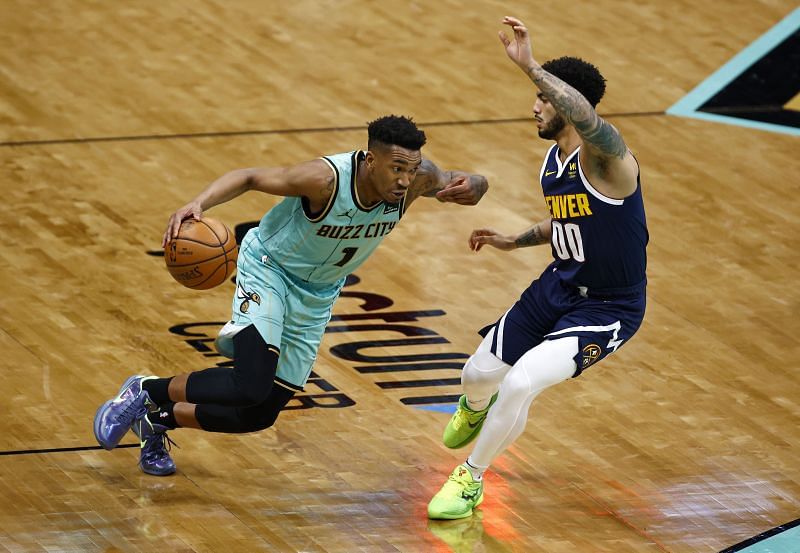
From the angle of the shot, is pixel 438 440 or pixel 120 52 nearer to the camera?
pixel 438 440

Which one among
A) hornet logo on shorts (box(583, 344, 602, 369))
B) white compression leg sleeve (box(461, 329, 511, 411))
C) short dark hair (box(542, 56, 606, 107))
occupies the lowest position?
white compression leg sleeve (box(461, 329, 511, 411))

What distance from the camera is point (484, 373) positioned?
7.05m

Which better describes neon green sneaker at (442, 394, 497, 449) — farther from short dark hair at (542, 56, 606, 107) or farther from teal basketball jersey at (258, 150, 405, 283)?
short dark hair at (542, 56, 606, 107)

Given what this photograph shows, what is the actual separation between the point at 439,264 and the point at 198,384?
126 inches

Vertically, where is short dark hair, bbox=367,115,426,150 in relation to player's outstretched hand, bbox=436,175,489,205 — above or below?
above

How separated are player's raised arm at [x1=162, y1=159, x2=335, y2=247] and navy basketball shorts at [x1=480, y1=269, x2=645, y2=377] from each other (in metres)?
1.07

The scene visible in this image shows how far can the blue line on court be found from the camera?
12.3m

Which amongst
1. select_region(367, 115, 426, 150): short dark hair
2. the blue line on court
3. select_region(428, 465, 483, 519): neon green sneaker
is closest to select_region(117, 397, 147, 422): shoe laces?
select_region(428, 465, 483, 519): neon green sneaker

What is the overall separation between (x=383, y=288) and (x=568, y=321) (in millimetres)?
2717

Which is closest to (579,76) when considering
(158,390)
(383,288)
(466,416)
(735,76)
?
(466,416)

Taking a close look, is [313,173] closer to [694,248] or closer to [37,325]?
[37,325]

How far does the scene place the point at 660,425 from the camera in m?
8.01

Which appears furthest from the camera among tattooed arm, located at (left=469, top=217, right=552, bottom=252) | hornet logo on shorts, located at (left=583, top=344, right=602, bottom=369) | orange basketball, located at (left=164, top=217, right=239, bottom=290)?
tattooed arm, located at (left=469, top=217, right=552, bottom=252)

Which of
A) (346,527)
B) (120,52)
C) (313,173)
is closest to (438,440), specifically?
(346,527)
